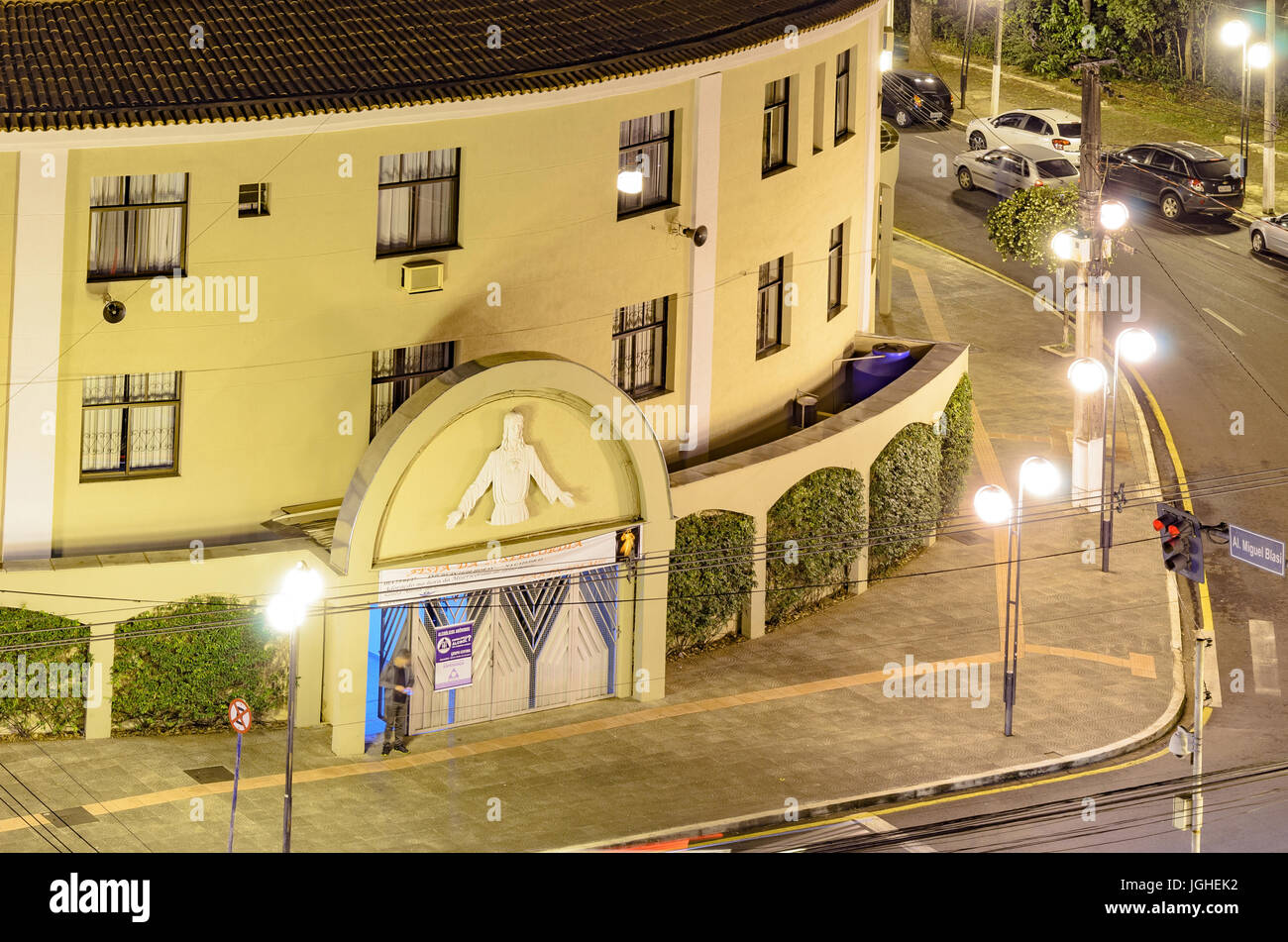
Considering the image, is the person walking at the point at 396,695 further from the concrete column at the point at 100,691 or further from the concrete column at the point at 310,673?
the concrete column at the point at 100,691

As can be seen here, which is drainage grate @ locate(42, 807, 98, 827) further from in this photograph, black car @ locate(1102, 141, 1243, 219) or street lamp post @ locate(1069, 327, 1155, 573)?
black car @ locate(1102, 141, 1243, 219)

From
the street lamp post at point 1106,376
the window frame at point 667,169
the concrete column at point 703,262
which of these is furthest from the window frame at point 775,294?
the street lamp post at point 1106,376

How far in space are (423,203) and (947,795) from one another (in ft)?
41.5

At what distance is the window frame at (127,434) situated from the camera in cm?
3372

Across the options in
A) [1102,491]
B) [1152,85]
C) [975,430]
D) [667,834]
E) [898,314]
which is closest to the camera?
[667,834]

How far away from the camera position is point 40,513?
3347cm

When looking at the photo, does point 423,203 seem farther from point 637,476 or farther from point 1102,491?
point 1102,491

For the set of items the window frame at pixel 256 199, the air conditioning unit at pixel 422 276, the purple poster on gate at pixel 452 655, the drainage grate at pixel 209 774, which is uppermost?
the window frame at pixel 256 199

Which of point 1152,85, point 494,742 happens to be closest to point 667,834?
point 494,742

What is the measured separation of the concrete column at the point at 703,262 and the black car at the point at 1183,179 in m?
25.6

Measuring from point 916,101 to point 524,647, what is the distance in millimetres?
38885

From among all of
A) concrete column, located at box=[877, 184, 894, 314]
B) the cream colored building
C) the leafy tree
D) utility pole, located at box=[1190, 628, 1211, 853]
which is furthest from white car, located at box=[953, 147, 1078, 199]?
utility pole, located at box=[1190, 628, 1211, 853]
